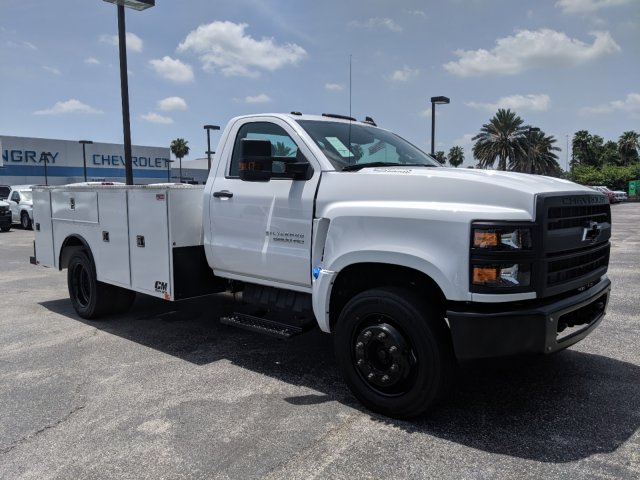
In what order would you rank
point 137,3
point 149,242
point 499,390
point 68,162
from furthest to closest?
point 68,162 < point 137,3 < point 149,242 < point 499,390

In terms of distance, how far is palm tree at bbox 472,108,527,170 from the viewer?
55.3 meters

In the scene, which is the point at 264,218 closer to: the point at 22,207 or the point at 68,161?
the point at 22,207

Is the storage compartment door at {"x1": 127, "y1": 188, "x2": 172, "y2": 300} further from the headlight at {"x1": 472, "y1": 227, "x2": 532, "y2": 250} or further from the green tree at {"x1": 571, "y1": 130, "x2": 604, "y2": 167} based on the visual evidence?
the green tree at {"x1": 571, "y1": 130, "x2": 604, "y2": 167}

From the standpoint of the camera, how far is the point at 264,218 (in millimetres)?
4496

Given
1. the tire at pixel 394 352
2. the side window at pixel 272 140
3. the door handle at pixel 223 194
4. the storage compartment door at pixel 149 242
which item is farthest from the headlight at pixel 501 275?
the storage compartment door at pixel 149 242

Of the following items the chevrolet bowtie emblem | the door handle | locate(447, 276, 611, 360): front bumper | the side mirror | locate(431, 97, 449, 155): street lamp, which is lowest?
locate(447, 276, 611, 360): front bumper

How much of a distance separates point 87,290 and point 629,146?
91875 millimetres

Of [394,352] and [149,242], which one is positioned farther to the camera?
[149,242]

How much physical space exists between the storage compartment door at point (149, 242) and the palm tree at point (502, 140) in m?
52.9

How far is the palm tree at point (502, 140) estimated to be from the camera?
55.3 metres

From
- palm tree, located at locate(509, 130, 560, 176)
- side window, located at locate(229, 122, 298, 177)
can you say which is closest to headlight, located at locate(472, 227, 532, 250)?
side window, located at locate(229, 122, 298, 177)

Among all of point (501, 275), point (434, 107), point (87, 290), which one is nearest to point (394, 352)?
point (501, 275)

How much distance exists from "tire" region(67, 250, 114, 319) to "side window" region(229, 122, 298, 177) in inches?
98.6

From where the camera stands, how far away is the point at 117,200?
577cm
